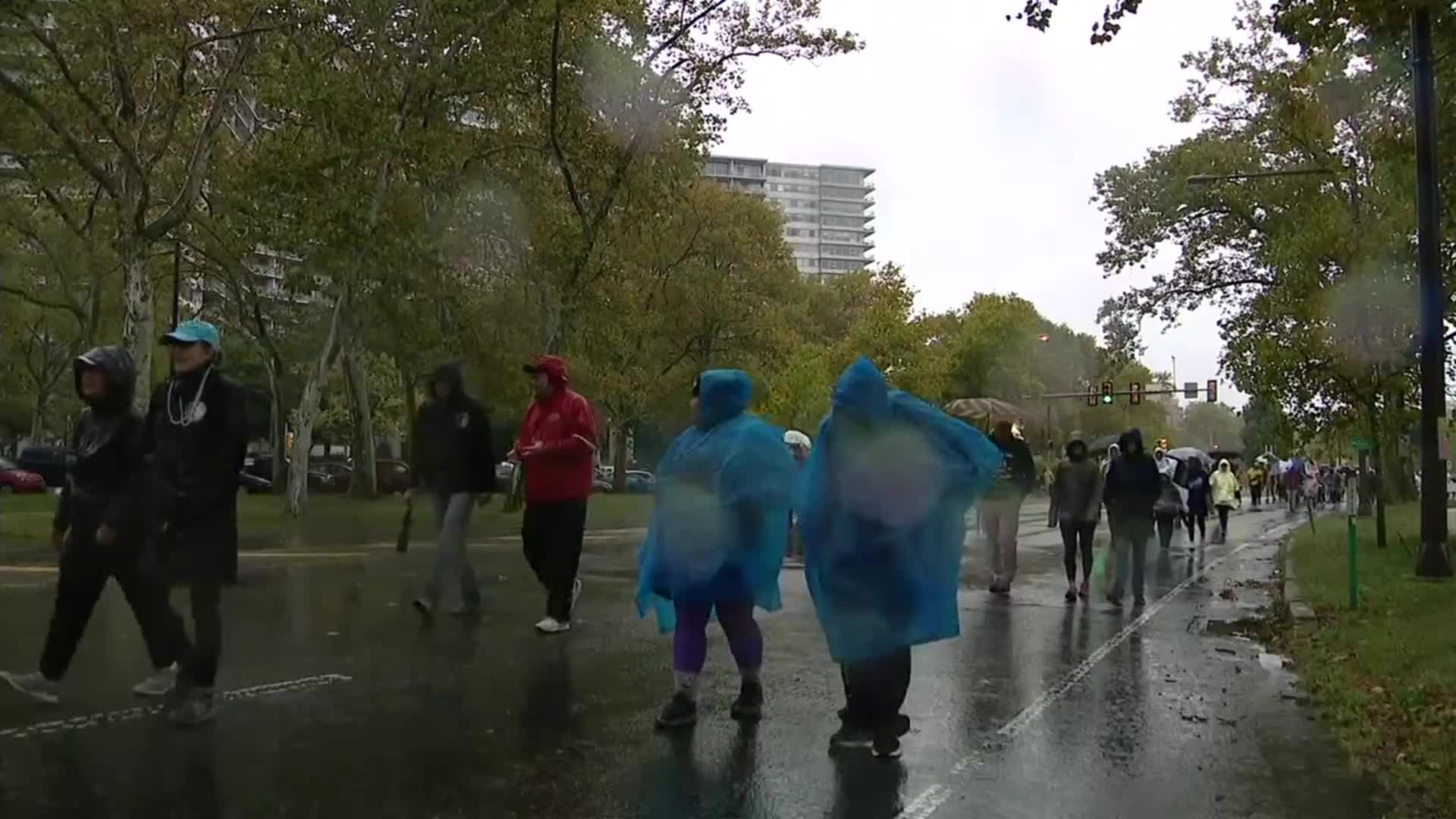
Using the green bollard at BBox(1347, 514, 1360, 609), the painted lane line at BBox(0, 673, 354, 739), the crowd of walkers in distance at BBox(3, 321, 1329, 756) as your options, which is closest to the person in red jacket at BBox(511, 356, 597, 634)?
the painted lane line at BBox(0, 673, 354, 739)

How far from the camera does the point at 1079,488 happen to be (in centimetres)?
1283

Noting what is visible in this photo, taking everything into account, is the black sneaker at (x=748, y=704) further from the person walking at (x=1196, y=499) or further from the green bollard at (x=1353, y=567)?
the person walking at (x=1196, y=499)

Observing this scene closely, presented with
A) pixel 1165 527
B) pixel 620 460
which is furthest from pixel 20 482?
pixel 1165 527

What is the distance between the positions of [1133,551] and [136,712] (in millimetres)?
9276

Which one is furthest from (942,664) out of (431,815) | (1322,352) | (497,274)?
(497,274)

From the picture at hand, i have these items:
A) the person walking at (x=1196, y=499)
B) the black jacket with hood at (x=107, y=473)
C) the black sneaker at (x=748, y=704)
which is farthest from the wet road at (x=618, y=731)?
the person walking at (x=1196, y=499)

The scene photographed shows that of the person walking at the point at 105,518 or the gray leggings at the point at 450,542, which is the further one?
the gray leggings at the point at 450,542

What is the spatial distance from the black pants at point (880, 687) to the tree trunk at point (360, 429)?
2809 centimetres

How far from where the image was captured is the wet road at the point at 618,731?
513 centimetres

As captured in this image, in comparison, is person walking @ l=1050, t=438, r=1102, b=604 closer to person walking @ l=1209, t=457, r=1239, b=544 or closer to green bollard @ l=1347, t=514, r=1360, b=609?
green bollard @ l=1347, t=514, r=1360, b=609

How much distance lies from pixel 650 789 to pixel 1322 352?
563 inches

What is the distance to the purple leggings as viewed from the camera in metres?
6.36

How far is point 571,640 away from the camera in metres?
8.91

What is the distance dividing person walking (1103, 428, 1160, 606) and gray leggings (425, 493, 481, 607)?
20.5 feet
